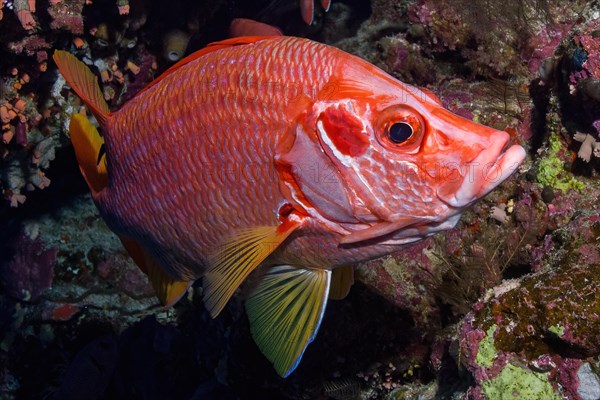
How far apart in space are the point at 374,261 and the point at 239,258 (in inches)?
71.5

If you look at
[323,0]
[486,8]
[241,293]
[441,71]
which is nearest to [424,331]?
[241,293]

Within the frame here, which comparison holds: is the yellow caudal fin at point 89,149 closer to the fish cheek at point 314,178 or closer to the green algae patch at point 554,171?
the fish cheek at point 314,178

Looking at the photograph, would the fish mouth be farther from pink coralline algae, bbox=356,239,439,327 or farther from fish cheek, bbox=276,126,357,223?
pink coralline algae, bbox=356,239,439,327

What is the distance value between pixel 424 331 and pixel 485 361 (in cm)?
96

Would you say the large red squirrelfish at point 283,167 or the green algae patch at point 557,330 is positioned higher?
the large red squirrelfish at point 283,167

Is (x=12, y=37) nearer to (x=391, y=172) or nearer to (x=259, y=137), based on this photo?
(x=259, y=137)

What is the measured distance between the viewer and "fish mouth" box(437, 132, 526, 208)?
171 cm

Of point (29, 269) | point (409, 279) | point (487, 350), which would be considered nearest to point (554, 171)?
point (409, 279)

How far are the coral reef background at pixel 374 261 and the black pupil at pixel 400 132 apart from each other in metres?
1.32

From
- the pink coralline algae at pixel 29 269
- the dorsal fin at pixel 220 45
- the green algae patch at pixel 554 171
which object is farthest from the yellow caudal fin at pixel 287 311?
the pink coralline algae at pixel 29 269

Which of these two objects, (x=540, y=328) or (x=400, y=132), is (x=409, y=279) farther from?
(x=400, y=132)

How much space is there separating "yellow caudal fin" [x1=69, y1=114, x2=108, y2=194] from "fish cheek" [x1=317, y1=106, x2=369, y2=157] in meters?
1.46

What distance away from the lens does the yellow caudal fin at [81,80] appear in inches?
95.6

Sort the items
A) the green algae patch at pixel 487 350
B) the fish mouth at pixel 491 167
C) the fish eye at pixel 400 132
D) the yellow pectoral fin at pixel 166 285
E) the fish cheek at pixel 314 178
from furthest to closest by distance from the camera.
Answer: the yellow pectoral fin at pixel 166 285, the green algae patch at pixel 487 350, the fish cheek at pixel 314 178, the fish eye at pixel 400 132, the fish mouth at pixel 491 167
